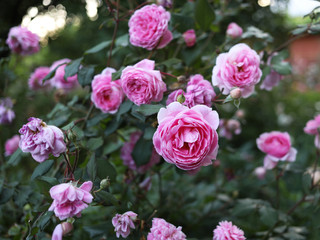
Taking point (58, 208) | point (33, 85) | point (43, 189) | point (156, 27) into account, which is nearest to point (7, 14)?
point (33, 85)

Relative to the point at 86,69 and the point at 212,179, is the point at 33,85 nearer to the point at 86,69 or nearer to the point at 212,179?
the point at 86,69

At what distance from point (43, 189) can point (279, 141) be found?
77cm

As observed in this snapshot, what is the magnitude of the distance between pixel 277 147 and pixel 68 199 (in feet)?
2.36

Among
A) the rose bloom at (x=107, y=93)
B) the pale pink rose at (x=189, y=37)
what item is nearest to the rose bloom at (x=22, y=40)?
the rose bloom at (x=107, y=93)

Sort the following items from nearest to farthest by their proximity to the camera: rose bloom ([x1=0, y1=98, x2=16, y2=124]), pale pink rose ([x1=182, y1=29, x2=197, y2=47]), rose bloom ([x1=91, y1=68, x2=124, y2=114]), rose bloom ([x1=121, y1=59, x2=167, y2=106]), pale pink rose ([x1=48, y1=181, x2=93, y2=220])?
pale pink rose ([x1=48, y1=181, x2=93, y2=220]) < rose bloom ([x1=121, y1=59, x2=167, y2=106]) < rose bloom ([x1=91, y1=68, x2=124, y2=114]) < pale pink rose ([x1=182, y1=29, x2=197, y2=47]) < rose bloom ([x1=0, y1=98, x2=16, y2=124])

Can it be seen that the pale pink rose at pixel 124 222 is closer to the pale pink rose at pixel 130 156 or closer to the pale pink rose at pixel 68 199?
the pale pink rose at pixel 68 199

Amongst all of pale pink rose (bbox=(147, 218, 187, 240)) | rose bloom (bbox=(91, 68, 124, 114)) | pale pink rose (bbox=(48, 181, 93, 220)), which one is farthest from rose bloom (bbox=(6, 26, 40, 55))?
pale pink rose (bbox=(147, 218, 187, 240))

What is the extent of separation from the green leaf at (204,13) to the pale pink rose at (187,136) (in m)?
0.57

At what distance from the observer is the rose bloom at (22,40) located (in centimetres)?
121

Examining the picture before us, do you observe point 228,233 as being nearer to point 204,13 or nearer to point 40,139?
point 40,139

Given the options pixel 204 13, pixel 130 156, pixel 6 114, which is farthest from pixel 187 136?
pixel 6 114

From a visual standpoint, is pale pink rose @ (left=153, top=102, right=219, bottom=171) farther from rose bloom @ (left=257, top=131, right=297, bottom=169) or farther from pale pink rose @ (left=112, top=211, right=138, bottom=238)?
rose bloom @ (left=257, top=131, right=297, bottom=169)

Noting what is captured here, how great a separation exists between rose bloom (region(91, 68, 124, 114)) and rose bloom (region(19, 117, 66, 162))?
9.4 inches

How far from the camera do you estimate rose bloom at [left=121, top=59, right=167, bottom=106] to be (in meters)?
0.78
